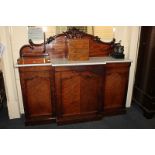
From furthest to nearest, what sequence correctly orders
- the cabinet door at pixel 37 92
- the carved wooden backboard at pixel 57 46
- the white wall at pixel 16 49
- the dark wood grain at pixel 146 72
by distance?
1. the dark wood grain at pixel 146 72
2. the carved wooden backboard at pixel 57 46
3. the white wall at pixel 16 49
4. the cabinet door at pixel 37 92

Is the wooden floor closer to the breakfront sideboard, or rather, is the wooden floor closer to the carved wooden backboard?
the breakfront sideboard

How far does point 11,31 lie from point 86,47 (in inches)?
42.4

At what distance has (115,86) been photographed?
8.43ft

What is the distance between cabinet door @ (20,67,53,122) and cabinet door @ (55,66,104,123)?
0.14m

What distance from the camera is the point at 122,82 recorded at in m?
2.57

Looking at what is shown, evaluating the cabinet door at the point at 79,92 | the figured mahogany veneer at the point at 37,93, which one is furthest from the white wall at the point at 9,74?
the cabinet door at the point at 79,92

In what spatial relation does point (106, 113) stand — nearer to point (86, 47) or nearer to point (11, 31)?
point (86, 47)

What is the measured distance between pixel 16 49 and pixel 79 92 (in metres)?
1.12

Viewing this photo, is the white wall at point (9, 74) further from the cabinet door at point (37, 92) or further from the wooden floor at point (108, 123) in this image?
the cabinet door at point (37, 92)

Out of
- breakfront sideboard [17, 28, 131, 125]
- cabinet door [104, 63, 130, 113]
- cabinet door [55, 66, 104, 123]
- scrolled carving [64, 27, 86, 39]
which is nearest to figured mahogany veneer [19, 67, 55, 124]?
breakfront sideboard [17, 28, 131, 125]

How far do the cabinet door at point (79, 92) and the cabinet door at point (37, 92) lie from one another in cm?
14

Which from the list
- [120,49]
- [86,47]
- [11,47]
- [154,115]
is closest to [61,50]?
[86,47]

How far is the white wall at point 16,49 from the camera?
230 centimetres

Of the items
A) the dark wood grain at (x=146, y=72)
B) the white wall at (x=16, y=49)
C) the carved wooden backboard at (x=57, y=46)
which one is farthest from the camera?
the dark wood grain at (x=146, y=72)
